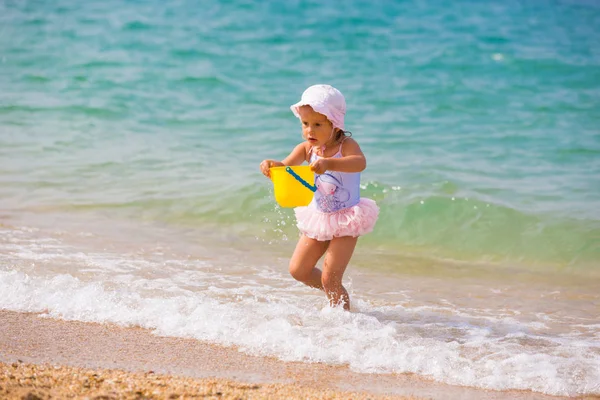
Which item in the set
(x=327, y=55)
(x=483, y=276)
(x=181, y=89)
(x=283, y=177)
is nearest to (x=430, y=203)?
(x=483, y=276)

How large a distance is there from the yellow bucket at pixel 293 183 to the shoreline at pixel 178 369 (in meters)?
0.77

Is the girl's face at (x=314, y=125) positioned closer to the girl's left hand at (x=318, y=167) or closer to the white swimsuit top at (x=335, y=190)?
the white swimsuit top at (x=335, y=190)

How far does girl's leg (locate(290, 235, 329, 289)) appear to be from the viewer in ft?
14.5

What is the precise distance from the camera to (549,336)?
170 inches

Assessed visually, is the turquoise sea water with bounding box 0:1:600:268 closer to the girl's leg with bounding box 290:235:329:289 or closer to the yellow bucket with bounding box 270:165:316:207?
the girl's leg with bounding box 290:235:329:289

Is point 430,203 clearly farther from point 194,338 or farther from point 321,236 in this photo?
point 194,338

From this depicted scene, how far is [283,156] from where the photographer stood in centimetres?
860

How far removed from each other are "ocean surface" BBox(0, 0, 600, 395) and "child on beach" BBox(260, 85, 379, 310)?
229 mm

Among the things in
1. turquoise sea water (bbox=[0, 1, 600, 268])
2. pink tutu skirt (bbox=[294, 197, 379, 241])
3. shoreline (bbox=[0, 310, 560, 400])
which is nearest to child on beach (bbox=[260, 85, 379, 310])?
pink tutu skirt (bbox=[294, 197, 379, 241])

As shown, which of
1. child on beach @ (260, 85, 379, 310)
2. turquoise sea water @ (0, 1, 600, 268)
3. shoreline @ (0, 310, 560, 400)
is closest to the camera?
shoreline @ (0, 310, 560, 400)

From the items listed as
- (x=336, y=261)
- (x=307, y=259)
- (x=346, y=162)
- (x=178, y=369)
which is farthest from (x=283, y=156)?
(x=178, y=369)

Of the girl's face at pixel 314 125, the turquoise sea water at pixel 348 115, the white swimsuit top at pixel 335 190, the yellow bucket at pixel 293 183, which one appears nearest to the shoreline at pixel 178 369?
the yellow bucket at pixel 293 183

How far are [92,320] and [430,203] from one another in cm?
367

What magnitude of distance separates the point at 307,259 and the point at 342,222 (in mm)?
308
